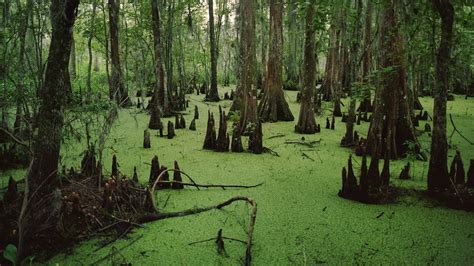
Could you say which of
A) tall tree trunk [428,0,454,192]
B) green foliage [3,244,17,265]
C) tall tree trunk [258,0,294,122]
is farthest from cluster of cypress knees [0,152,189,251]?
tall tree trunk [258,0,294,122]

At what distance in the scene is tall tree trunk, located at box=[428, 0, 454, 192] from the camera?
293 cm

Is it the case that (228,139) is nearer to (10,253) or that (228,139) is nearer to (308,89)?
(308,89)

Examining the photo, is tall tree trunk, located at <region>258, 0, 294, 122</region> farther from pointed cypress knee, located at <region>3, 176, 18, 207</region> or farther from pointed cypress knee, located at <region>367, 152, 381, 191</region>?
pointed cypress knee, located at <region>3, 176, 18, 207</region>

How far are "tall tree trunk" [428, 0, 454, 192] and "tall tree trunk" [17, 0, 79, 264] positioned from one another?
277 centimetres

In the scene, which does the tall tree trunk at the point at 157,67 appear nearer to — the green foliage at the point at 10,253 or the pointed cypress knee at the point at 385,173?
the pointed cypress knee at the point at 385,173

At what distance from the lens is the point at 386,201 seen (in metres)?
3.14

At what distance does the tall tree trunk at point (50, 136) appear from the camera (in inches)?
90.3

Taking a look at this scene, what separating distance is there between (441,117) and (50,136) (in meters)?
3.03

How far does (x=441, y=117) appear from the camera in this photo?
9.98 ft

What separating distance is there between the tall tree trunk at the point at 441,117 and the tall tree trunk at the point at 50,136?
9.09ft

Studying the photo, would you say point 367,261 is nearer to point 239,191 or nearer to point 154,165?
point 239,191

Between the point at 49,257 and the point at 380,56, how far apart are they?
4032mm

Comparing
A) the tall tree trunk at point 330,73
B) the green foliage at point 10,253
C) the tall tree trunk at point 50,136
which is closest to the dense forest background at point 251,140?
the tall tree trunk at point 50,136

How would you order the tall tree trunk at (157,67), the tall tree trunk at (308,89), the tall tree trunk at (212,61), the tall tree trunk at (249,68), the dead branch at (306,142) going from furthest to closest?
the tall tree trunk at (212,61) → the tall tree trunk at (157,67) → the tall tree trunk at (308,89) → the tall tree trunk at (249,68) → the dead branch at (306,142)
